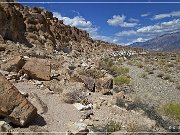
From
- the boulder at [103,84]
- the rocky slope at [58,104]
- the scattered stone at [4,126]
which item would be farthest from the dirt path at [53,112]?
→ the boulder at [103,84]

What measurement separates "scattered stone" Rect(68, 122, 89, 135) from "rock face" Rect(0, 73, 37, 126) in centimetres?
114

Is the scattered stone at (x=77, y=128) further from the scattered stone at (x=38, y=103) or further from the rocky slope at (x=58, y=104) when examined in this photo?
the scattered stone at (x=38, y=103)

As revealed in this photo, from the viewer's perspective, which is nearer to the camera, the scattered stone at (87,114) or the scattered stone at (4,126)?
the scattered stone at (4,126)

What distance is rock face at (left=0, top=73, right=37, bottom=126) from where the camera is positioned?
302 inches

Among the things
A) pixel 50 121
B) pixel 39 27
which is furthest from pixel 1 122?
pixel 39 27

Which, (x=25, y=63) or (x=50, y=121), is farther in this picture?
(x=25, y=63)

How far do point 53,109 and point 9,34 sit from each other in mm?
14631

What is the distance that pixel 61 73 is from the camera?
14289 millimetres

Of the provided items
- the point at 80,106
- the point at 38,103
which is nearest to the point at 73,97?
the point at 80,106

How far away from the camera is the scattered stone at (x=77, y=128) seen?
8.08 m

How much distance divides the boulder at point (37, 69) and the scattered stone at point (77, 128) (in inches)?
147

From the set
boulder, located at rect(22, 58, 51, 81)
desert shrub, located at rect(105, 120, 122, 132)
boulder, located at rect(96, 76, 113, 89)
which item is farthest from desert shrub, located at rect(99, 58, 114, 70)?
desert shrub, located at rect(105, 120, 122, 132)

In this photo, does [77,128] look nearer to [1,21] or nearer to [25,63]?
[25,63]

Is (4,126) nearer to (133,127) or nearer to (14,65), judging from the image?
(133,127)
